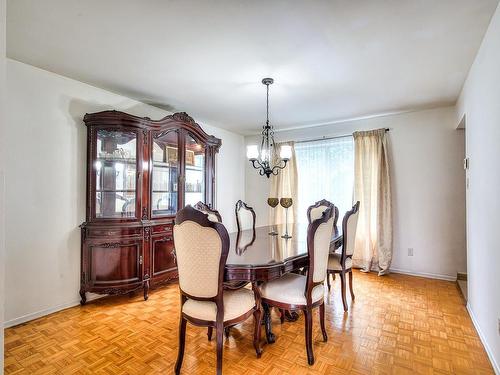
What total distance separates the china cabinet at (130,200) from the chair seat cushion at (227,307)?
146 cm

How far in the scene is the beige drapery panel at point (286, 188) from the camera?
480 cm

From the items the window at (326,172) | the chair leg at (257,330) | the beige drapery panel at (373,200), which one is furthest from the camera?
the window at (326,172)

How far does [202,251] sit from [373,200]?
318 cm

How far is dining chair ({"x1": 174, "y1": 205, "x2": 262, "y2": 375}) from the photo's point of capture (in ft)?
5.24

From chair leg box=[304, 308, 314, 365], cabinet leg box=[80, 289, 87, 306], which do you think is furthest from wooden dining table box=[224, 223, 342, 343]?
cabinet leg box=[80, 289, 87, 306]

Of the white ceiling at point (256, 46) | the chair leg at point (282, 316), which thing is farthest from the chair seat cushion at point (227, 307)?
the white ceiling at point (256, 46)

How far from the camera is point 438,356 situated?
1.94 meters

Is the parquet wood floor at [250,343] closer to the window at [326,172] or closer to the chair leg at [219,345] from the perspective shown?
the chair leg at [219,345]

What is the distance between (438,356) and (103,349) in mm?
2448

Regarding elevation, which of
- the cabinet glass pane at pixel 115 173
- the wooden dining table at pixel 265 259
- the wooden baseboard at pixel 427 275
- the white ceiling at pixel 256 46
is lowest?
the wooden baseboard at pixel 427 275

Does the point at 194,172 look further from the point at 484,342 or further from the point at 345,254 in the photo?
the point at 484,342

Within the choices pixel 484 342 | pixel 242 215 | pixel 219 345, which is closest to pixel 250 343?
pixel 219 345

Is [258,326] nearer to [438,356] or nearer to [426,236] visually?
[438,356]

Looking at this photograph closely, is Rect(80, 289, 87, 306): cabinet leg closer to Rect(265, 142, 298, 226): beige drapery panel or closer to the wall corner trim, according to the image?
Rect(265, 142, 298, 226): beige drapery panel
